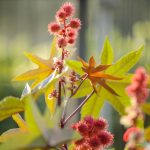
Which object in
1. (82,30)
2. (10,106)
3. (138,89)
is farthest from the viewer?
(82,30)

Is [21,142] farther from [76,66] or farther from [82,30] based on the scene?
[82,30]

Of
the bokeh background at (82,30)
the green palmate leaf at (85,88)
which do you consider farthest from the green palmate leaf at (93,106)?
the bokeh background at (82,30)

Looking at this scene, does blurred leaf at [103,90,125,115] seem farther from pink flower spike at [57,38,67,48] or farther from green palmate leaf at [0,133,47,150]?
green palmate leaf at [0,133,47,150]

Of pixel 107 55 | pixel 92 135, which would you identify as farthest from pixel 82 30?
pixel 92 135

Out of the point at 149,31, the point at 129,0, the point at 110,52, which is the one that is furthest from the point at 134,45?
the point at 110,52

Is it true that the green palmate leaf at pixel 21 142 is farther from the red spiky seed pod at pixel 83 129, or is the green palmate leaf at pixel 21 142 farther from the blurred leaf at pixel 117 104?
the blurred leaf at pixel 117 104

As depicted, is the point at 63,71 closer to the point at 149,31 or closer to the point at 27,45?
the point at 149,31
